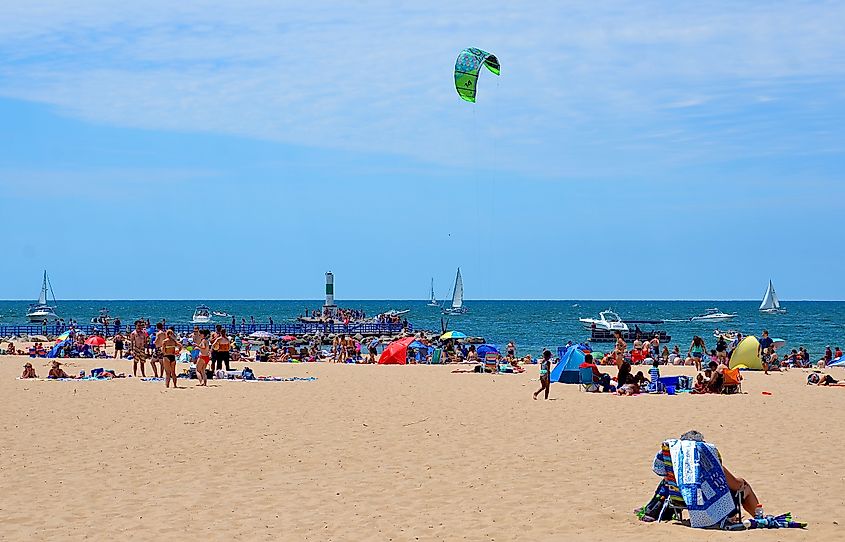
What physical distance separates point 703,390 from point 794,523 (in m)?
11.1

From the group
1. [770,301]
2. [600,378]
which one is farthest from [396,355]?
[770,301]

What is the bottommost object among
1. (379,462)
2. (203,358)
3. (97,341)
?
(379,462)

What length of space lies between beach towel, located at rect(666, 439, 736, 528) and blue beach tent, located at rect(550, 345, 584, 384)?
40.1ft

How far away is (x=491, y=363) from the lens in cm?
2534

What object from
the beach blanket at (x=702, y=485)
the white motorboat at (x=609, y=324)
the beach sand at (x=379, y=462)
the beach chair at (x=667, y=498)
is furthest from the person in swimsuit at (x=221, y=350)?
the white motorboat at (x=609, y=324)

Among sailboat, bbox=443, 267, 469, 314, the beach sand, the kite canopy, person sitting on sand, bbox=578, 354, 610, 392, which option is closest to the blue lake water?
sailboat, bbox=443, 267, 469, 314

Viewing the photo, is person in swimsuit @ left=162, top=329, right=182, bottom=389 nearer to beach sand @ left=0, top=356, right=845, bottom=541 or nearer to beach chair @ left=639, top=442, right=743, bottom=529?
beach sand @ left=0, top=356, right=845, bottom=541

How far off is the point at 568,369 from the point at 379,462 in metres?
10.1

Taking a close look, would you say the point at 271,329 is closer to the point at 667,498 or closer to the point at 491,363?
the point at 491,363

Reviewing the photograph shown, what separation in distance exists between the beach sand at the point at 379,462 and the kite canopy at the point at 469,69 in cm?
810

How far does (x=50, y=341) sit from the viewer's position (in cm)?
4162

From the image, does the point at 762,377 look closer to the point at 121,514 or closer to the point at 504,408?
the point at 504,408

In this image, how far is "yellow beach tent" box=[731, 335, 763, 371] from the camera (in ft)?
82.3

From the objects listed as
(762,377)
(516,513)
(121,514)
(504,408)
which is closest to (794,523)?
(516,513)
